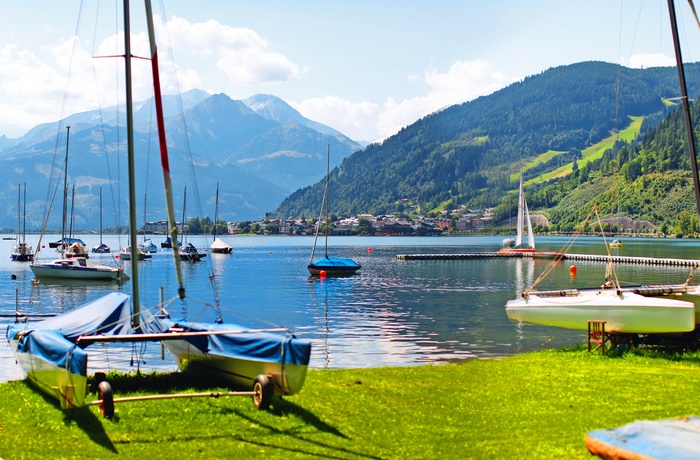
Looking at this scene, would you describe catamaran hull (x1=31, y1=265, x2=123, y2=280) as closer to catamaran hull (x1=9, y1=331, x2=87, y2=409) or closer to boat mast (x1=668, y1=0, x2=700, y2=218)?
catamaran hull (x1=9, y1=331, x2=87, y2=409)

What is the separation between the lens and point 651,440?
507 inches

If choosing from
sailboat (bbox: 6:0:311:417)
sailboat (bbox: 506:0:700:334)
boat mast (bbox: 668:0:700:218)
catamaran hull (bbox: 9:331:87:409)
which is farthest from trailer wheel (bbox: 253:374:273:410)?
boat mast (bbox: 668:0:700:218)

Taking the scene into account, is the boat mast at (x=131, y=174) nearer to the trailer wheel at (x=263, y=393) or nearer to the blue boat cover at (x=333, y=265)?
the trailer wheel at (x=263, y=393)

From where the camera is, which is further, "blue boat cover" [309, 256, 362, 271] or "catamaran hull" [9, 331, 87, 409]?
"blue boat cover" [309, 256, 362, 271]

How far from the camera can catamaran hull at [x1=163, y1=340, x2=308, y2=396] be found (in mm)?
16953

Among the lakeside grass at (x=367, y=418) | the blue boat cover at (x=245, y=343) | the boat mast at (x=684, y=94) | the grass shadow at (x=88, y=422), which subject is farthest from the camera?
the boat mast at (x=684, y=94)

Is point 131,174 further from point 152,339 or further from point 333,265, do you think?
point 333,265

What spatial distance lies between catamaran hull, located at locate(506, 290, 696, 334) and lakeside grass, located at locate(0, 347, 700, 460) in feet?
13.5

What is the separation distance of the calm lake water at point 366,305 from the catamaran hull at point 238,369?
2731 mm

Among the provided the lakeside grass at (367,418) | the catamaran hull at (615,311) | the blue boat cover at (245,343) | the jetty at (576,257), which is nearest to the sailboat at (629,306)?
the catamaran hull at (615,311)

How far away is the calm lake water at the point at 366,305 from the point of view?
33.7m

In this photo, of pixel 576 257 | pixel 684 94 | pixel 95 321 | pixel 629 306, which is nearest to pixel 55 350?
pixel 95 321

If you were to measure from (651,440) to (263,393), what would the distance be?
8.31 meters

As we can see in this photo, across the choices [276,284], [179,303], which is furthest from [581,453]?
[276,284]
